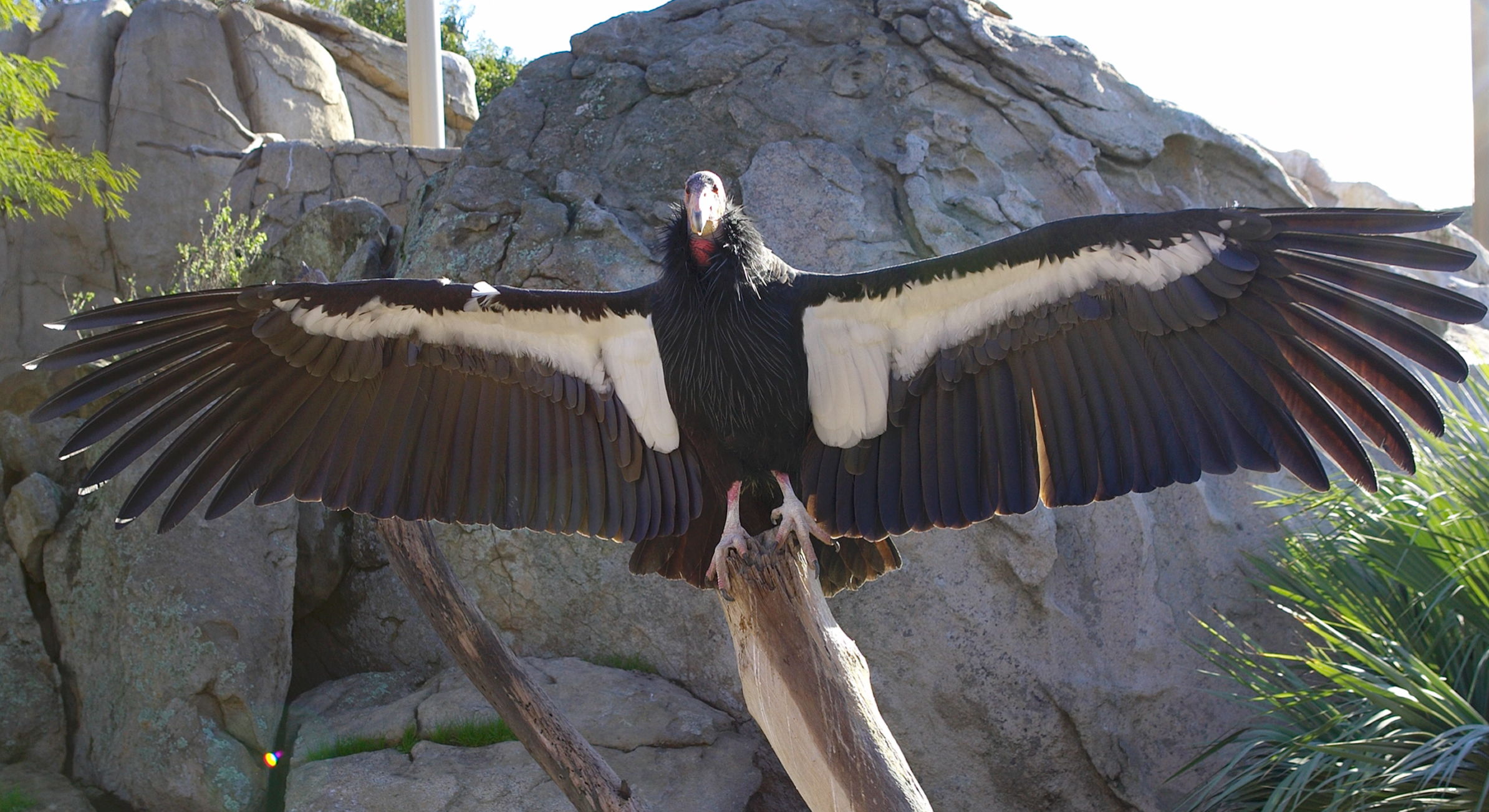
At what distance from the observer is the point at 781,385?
2746 mm

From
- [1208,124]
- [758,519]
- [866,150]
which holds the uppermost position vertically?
[1208,124]

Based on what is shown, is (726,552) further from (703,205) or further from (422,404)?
(422,404)

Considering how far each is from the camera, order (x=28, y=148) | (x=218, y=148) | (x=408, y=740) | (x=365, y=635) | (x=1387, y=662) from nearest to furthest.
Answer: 1. (x=1387, y=662)
2. (x=408, y=740)
3. (x=28, y=148)
4. (x=365, y=635)
5. (x=218, y=148)

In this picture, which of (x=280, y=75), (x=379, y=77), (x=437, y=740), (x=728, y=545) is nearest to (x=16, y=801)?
(x=437, y=740)

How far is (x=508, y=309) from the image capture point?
2.90 metres

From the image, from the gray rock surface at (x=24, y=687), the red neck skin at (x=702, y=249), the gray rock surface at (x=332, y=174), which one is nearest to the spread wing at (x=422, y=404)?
the red neck skin at (x=702, y=249)

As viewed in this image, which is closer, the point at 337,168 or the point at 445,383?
the point at 445,383

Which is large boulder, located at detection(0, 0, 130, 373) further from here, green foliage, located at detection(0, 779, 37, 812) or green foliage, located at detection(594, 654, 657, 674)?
green foliage, located at detection(594, 654, 657, 674)

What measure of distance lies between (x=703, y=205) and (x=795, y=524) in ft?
2.85

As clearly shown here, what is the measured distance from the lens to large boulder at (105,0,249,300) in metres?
9.51

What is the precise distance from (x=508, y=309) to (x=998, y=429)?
4.51ft

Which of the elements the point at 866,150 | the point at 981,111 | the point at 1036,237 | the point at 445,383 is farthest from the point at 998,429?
the point at 981,111

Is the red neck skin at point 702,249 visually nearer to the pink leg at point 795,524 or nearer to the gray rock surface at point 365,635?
the pink leg at point 795,524

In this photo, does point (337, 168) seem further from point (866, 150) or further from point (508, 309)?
point (508, 309)
